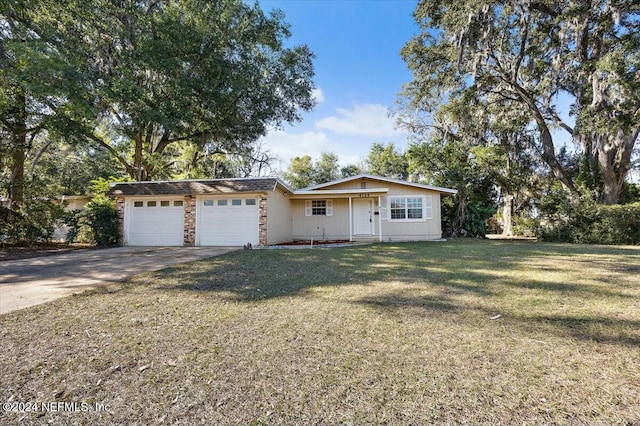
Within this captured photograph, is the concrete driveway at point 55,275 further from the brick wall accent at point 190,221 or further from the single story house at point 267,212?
the single story house at point 267,212

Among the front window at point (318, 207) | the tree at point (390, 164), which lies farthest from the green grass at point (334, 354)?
the tree at point (390, 164)

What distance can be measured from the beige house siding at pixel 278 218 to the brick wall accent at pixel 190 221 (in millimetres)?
2934

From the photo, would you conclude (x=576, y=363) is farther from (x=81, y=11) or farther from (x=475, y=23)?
(x=81, y=11)

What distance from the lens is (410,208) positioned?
45.2 feet

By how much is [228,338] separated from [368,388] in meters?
1.42

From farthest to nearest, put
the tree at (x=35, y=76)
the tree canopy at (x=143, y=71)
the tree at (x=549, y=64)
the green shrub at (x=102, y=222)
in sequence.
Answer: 1. the green shrub at (x=102, y=222)
2. the tree at (x=549, y=64)
3. the tree canopy at (x=143, y=71)
4. the tree at (x=35, y=76)

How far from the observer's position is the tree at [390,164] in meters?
24.7

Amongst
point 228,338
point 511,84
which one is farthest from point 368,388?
point 511,84

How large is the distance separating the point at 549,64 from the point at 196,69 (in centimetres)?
1553

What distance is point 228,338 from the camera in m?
2.82

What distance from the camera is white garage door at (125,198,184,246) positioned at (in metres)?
12.1

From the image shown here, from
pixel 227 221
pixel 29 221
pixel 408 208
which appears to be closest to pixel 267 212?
pixel 227 221

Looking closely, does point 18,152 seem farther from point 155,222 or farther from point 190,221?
point 190,221

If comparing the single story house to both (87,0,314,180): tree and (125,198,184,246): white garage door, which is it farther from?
(87,0,314,180): tree
